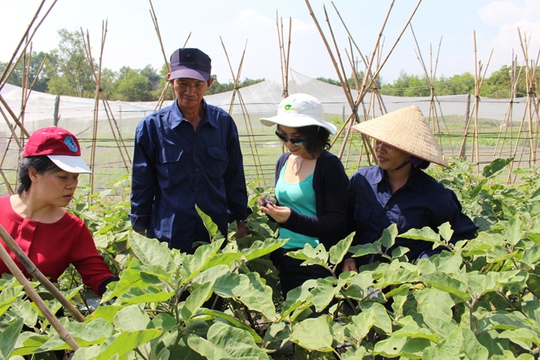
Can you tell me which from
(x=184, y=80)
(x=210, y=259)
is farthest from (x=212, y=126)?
(x=210, y=259)

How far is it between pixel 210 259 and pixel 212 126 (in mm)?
1340

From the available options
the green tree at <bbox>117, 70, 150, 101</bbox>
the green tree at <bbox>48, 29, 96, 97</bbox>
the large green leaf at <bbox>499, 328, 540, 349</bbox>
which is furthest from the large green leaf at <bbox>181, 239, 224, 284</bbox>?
the green tree at <bbox>117, 70, 150, 101</bbox>

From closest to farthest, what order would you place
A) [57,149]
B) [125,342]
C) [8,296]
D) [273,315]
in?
[125,342] < [8,296] < [273,315] < [57,149]

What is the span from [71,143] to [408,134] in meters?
1.40

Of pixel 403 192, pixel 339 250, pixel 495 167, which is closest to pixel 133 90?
pixel 495 167

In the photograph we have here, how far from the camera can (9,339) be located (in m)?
0.80

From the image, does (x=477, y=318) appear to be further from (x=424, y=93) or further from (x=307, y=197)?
(x=424, y=93)

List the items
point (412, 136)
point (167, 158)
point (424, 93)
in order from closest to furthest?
point (412, 136)
point (167, 158)
point (424, 93)

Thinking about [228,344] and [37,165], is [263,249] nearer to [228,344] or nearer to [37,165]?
[228,344]

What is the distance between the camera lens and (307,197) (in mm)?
2070

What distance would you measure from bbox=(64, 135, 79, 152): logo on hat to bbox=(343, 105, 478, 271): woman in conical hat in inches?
47.5

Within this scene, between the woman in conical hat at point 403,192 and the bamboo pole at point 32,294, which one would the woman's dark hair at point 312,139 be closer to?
the woman in conical hat at point 403,192

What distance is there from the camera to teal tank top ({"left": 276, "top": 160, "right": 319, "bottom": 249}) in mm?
2066

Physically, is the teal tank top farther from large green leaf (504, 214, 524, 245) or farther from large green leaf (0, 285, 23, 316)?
large green leaf (0, 285, 23, 316)
